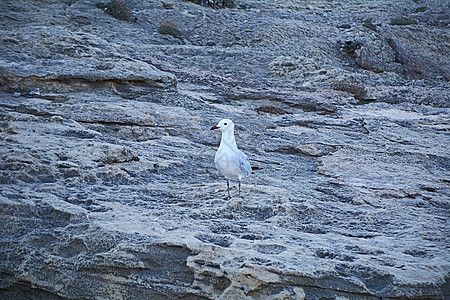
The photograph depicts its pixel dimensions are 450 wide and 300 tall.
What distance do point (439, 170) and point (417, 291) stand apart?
409 centimetres

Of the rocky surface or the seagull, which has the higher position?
the seagull

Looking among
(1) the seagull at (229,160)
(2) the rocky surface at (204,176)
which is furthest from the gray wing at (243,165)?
(2) the rocky surface at (204,176)

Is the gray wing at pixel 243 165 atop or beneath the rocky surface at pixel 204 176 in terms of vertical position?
atop

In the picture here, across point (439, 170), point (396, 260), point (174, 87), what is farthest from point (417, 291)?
point (174, 87)

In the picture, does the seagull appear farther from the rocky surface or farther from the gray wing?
the rocky surface

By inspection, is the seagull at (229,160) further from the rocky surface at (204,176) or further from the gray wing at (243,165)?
the rocky surface at (204,176)

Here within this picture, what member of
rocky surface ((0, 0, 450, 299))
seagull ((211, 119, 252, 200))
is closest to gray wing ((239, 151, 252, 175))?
seagull ((211, 119, 252, 200))

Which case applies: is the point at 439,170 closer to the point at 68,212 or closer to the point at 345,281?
the point at 345,281

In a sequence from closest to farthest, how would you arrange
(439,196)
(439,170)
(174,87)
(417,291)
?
(417,291) < (439,196) < (439,170) < (174,87)

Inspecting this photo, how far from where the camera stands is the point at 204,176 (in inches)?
271

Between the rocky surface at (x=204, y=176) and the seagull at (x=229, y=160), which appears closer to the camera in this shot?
the rocky surface at (x=204, y=176)

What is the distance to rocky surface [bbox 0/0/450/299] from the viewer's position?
4.43 meters

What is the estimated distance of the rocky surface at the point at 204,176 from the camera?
4.43 metres

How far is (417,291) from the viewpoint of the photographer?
4184mm
